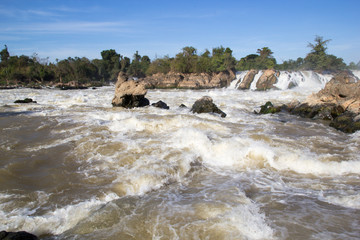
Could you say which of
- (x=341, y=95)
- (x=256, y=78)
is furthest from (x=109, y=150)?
(x=256, y=78)

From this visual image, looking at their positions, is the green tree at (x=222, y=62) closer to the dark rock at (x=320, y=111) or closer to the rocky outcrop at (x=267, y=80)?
the rocky outcrop at (x=267, y=80)

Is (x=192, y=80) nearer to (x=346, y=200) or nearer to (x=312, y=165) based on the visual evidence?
(x=312, y=165)

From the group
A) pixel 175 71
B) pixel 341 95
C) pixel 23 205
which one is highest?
pixel 175 71

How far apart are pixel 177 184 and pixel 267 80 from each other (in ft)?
101

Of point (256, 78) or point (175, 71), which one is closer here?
point (256, 78)

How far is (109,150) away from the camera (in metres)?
6.29

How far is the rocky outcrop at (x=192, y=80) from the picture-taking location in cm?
3781

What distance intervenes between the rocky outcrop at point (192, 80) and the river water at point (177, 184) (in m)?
29.9

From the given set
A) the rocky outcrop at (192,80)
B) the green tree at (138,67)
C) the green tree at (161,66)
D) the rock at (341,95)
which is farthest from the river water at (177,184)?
the green tree at (138,67)

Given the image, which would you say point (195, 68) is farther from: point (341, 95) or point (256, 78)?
point (341, 95)

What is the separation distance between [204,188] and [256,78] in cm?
3255

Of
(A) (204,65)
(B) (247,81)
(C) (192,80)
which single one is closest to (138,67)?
(A) (204,65)

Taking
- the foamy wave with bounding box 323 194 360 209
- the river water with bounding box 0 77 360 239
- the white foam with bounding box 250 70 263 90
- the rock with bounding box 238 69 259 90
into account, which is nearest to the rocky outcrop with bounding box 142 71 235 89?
the rock with bounding box 238 69 259 90

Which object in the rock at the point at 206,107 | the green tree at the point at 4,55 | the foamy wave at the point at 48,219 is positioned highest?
the green tree at the point at 4,55
